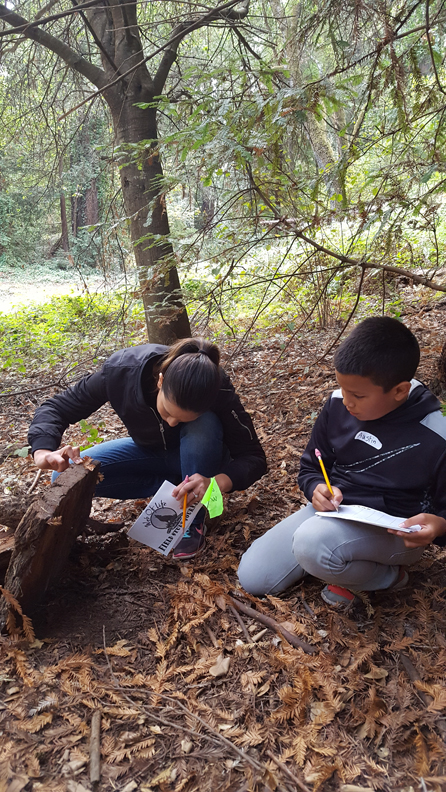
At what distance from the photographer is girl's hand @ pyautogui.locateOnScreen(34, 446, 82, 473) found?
2.08 metres

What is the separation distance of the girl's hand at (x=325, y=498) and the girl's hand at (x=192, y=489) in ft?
1.82

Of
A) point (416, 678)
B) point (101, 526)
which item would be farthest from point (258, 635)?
point (101, 526)

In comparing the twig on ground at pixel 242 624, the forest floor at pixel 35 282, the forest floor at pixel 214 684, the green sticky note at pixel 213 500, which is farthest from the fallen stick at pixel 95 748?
the forest floor at pixel 35 282

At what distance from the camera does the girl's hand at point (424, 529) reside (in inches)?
64.3

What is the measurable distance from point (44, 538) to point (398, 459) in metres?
1.42

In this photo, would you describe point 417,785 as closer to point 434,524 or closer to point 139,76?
point 434,524

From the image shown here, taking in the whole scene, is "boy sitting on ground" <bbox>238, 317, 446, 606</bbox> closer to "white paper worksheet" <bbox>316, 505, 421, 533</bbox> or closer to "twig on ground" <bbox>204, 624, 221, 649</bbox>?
"white paper worksheet" <bbox>316, 505, 421, 533</bbox>

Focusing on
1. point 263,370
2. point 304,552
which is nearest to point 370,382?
point 304,552

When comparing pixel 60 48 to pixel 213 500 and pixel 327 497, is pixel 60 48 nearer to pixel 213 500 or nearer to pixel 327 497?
pixel 213 500

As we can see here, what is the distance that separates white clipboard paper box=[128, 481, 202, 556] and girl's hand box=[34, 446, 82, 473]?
1.32ft

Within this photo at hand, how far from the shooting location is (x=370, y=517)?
1659 mm

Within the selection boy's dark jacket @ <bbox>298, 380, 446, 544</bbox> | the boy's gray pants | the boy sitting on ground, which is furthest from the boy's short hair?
the boy's gray pants

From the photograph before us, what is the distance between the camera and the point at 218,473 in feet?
7.80

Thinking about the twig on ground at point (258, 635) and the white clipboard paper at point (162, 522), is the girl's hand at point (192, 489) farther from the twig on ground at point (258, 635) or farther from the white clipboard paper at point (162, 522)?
the twig on ground at point (258, 635)
